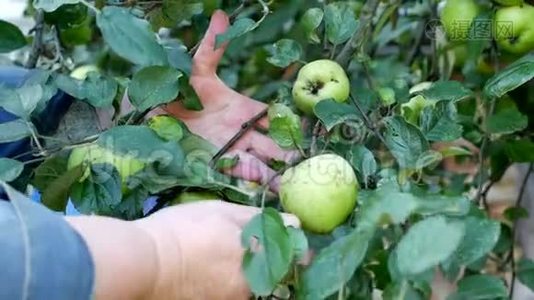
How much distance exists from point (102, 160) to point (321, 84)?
22 centimetres

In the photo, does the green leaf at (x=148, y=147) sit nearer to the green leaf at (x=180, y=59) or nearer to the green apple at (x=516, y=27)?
the green leaf at (x=180, y=59)

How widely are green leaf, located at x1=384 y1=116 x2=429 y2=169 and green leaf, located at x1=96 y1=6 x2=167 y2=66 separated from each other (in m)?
0.22

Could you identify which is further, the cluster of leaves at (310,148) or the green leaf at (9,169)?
the green leaf at (9,169)

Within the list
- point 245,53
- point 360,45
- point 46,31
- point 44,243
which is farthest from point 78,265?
point 245,53

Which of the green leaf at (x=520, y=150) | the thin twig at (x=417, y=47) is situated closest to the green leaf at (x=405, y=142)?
the green leaf at (x=520, y=150)

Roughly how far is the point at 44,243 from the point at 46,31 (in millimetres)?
755

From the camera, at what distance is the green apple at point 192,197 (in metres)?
0.85

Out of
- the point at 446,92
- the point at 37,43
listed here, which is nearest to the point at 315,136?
the point at 446,92

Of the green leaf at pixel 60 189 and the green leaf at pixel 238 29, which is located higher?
the green leaf at pixel 238 29

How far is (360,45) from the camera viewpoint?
1.10 meters

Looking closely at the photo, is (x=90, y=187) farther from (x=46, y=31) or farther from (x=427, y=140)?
(x=46, y=31)

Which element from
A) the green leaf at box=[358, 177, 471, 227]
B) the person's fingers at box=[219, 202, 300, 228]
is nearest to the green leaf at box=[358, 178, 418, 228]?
the green leaf at box=[358, 177, 471, 227]

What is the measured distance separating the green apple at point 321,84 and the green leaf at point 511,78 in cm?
14

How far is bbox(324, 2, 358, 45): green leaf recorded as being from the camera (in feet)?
3.24
